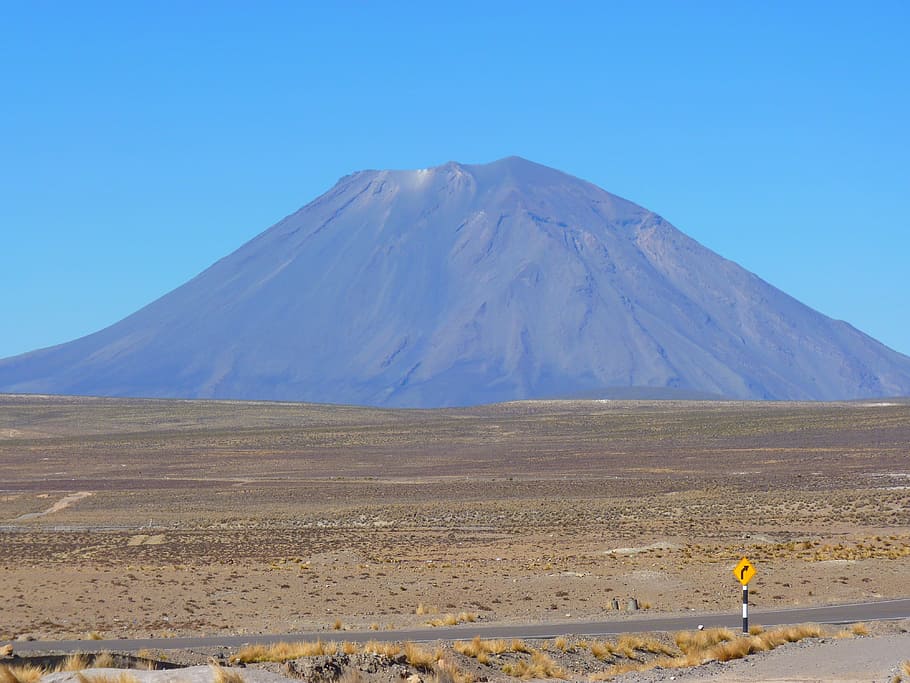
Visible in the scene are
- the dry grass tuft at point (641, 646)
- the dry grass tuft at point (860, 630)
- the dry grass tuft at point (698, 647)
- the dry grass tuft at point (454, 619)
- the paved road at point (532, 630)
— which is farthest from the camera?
the dry grass tuft at point (454, 619)

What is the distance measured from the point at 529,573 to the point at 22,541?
1810 centimetres

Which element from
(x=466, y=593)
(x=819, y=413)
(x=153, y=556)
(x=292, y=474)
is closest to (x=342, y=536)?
(x=153, y=556)

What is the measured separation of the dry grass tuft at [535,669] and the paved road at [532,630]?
2.60 m

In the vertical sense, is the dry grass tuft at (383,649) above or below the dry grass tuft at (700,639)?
above

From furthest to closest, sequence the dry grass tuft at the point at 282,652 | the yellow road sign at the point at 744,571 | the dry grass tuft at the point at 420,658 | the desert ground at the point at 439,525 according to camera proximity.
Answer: the desert ground at the point at 439,525, the yellow road sign at the point at 744,571, the dry grass tuft at the point at 282,652, the dry grass tuft at the point at 420,658

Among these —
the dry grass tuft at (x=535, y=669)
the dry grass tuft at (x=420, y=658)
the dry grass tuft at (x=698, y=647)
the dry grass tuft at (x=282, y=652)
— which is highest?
the dry grass tuft at (x=282, y=652)

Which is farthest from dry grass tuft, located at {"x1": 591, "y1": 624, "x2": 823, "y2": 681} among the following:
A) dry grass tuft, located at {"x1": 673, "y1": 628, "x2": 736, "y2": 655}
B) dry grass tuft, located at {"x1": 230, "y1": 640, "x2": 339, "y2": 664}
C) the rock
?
dry grass tuft, located at {"x1": 230, "y1": 640, "x2": 339, "y2": 664}

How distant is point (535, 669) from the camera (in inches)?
632

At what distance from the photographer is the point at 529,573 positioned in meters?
27.3

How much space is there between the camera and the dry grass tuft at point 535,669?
15867 millimetres

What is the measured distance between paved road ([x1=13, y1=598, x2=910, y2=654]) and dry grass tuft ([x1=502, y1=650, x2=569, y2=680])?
8.52 feet

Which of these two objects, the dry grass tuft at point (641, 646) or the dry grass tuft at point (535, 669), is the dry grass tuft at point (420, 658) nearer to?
the dry grass tuft at point (535, 669)

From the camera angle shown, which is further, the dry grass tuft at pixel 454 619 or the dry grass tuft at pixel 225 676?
the dry grass tuft at pixel 454 619

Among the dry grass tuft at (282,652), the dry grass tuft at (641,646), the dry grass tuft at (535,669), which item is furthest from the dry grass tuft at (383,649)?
the dry grass tuft at (641,646)
